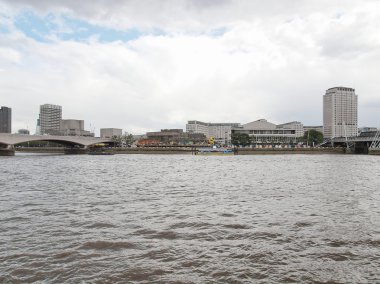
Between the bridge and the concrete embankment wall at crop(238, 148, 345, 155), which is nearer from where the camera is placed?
the bridge

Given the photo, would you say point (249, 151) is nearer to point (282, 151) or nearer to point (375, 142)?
point (282, 151)

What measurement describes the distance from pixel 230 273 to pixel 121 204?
1051cm

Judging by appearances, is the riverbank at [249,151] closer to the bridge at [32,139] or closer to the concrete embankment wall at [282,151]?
the concrete embankment wall at [282,151]

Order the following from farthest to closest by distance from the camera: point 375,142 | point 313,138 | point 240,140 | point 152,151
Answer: point 313,138, point 240,140, point 152,151, point 375,142

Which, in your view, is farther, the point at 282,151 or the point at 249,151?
the point at 249,151

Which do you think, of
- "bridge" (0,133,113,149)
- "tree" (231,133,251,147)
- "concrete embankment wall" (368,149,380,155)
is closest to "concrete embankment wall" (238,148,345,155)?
"concrete embankment wall" (368,149,380,155)

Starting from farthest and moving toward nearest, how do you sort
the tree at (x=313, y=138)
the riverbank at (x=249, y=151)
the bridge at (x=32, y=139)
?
the tree at (x=313, y=138)
the riverbank at (x=249, y=151)
the bridge at (x=32, y=139)

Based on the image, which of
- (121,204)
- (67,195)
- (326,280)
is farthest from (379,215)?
(67,195)

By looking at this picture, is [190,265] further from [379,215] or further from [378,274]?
[379,215]

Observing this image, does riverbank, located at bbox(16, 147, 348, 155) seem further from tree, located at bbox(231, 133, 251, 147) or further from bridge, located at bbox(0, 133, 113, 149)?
tree, located at bbox(231, 133, 251, 147)

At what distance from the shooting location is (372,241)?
1076 centimetres

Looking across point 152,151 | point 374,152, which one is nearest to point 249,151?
point 152,151

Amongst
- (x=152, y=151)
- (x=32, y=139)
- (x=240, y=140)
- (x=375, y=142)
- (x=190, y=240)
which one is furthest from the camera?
(x=240, y=140)

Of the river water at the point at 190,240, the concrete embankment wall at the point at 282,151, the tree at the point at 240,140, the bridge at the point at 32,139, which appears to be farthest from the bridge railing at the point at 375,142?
the river water at the point at 190,240
